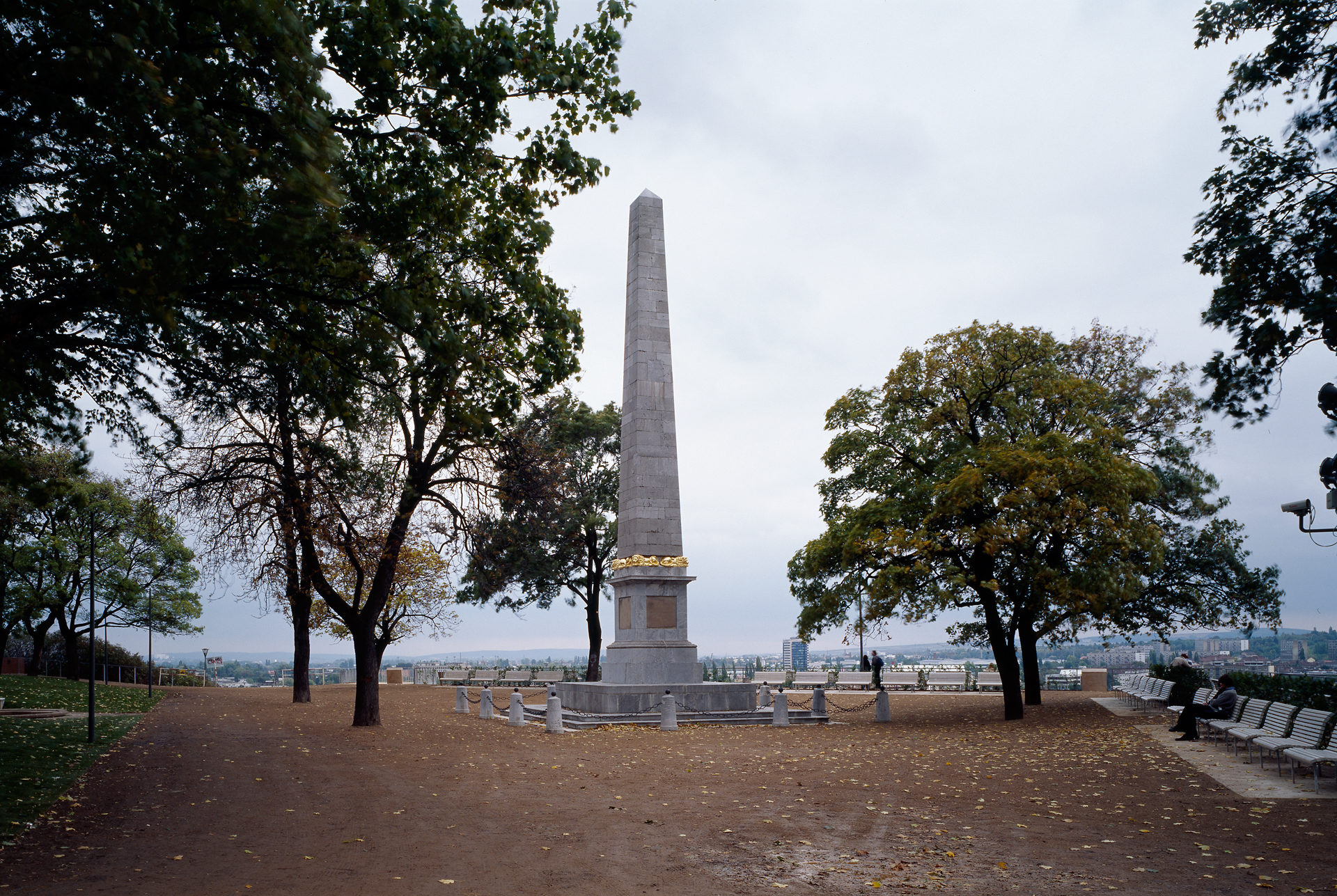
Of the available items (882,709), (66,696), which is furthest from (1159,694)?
(66,696)

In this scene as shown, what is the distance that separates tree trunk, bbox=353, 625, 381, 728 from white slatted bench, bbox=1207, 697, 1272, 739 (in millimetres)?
17999

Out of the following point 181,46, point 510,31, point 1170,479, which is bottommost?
point 1170,479

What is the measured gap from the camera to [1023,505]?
74.4 ft

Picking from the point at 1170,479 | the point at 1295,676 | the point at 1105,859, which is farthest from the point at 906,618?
the point at 1105,859

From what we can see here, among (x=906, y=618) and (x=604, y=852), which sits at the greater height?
(x=906, y=618)

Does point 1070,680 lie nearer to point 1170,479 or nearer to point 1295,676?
point 1170,479

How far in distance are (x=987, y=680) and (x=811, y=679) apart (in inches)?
302

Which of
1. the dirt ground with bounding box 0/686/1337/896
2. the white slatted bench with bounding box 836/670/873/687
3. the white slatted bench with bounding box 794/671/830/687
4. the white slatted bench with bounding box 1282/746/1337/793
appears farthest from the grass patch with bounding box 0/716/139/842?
the white slatted bench with bounding box 836/670/873/687

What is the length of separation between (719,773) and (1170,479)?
65.0 ft

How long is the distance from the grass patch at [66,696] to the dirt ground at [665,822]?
10.9 meters

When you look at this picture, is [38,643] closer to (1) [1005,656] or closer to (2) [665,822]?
(1) [1005,656]

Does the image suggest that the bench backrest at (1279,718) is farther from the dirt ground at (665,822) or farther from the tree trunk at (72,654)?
the tree trunk at (72,654)

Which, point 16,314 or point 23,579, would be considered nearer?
point 16,314

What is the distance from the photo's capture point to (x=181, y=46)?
9.51 meters
